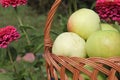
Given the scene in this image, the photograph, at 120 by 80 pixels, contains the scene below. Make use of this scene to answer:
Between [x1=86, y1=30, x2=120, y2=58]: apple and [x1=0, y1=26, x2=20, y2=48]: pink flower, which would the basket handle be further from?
[x1=0, y1=26, x2=20, y2=48]: pink flower

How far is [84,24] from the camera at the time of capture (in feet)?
5.29

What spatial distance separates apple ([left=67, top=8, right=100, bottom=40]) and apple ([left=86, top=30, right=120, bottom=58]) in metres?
0.11

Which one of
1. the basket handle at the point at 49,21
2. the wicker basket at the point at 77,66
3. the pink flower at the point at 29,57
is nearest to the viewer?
the wicker basket at the point at 77,66

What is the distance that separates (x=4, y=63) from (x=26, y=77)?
0.13 m

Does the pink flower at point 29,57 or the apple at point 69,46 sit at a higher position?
the apple at point 69,46

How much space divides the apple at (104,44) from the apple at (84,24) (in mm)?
114

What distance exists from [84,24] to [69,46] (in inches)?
5.4

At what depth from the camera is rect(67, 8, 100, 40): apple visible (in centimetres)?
160

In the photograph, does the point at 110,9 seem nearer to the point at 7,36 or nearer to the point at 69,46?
the point at 69,46

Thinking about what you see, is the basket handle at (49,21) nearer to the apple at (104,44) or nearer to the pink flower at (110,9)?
the apple at (104,44)

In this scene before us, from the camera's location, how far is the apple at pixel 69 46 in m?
1.51

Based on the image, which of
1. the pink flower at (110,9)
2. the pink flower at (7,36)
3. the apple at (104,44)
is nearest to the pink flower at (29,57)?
the pink flower at (7,36)

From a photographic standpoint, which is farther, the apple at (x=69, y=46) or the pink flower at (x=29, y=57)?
the pink flower at (x=29, y=57)

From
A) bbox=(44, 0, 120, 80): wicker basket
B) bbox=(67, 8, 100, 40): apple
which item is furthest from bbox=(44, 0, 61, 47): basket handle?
bbox=(67, 8, 100, 40): apple
